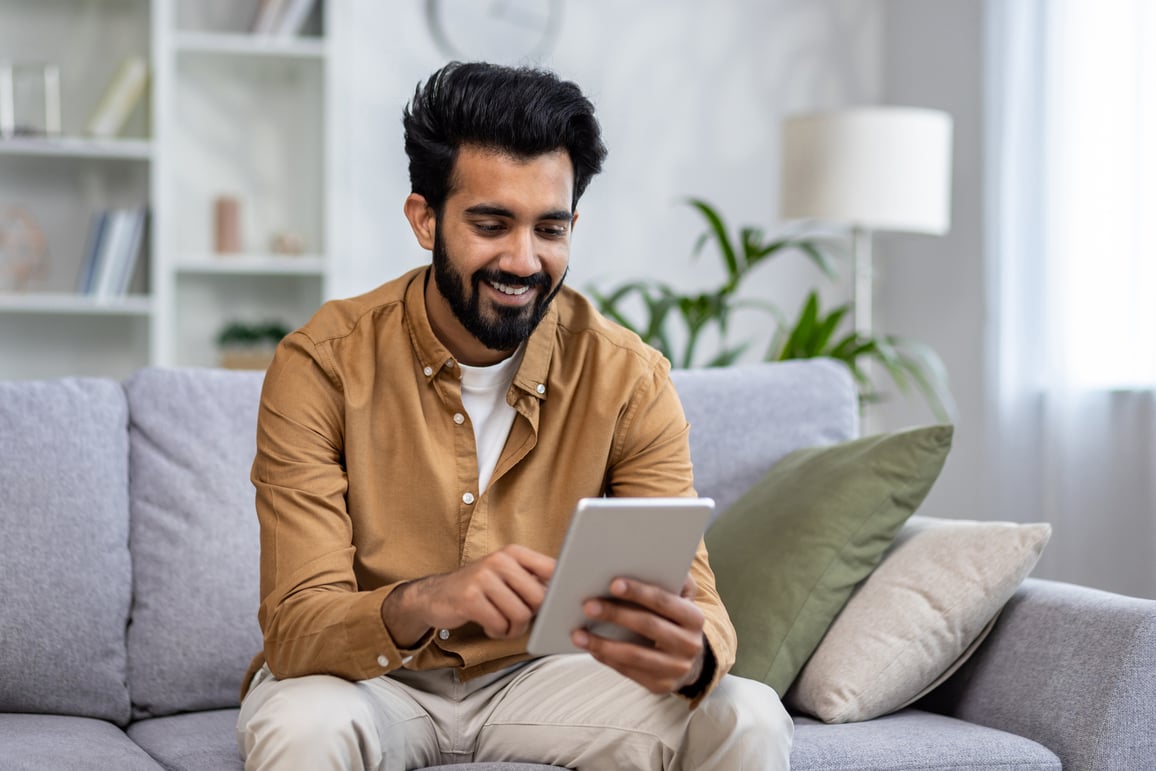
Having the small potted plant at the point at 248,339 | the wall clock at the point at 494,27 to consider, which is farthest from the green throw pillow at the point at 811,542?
the wall clock at the point at 494,27

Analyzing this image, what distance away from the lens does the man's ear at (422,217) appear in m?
1.59

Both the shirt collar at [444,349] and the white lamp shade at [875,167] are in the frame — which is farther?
the white lamp shade at [875,167]

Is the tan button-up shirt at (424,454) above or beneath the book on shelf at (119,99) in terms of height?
beneath

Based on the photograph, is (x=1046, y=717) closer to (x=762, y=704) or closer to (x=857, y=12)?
(x=762, y=704)

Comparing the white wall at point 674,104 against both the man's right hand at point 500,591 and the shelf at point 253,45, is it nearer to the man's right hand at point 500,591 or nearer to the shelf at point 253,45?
the shelf at point 253,45

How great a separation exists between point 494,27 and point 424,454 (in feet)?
8.15

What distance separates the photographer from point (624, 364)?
5.26 feet

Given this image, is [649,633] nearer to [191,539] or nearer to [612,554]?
[612,554]

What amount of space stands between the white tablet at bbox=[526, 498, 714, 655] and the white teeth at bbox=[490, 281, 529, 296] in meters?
0.41

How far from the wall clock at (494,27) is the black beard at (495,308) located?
2.31 m

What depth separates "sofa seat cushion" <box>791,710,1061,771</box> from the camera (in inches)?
59.7

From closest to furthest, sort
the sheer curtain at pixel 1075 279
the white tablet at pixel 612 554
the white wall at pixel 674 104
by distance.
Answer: the white tablet at pixel 612 554 → the sheer curtain at pixel 1075 279 → the white wall at pixel 674 104

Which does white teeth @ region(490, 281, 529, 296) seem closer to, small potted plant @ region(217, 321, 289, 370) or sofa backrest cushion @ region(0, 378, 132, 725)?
sofa backrest cushion @ region(0, 378, 132, 725)

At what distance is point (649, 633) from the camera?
4.01 feet
